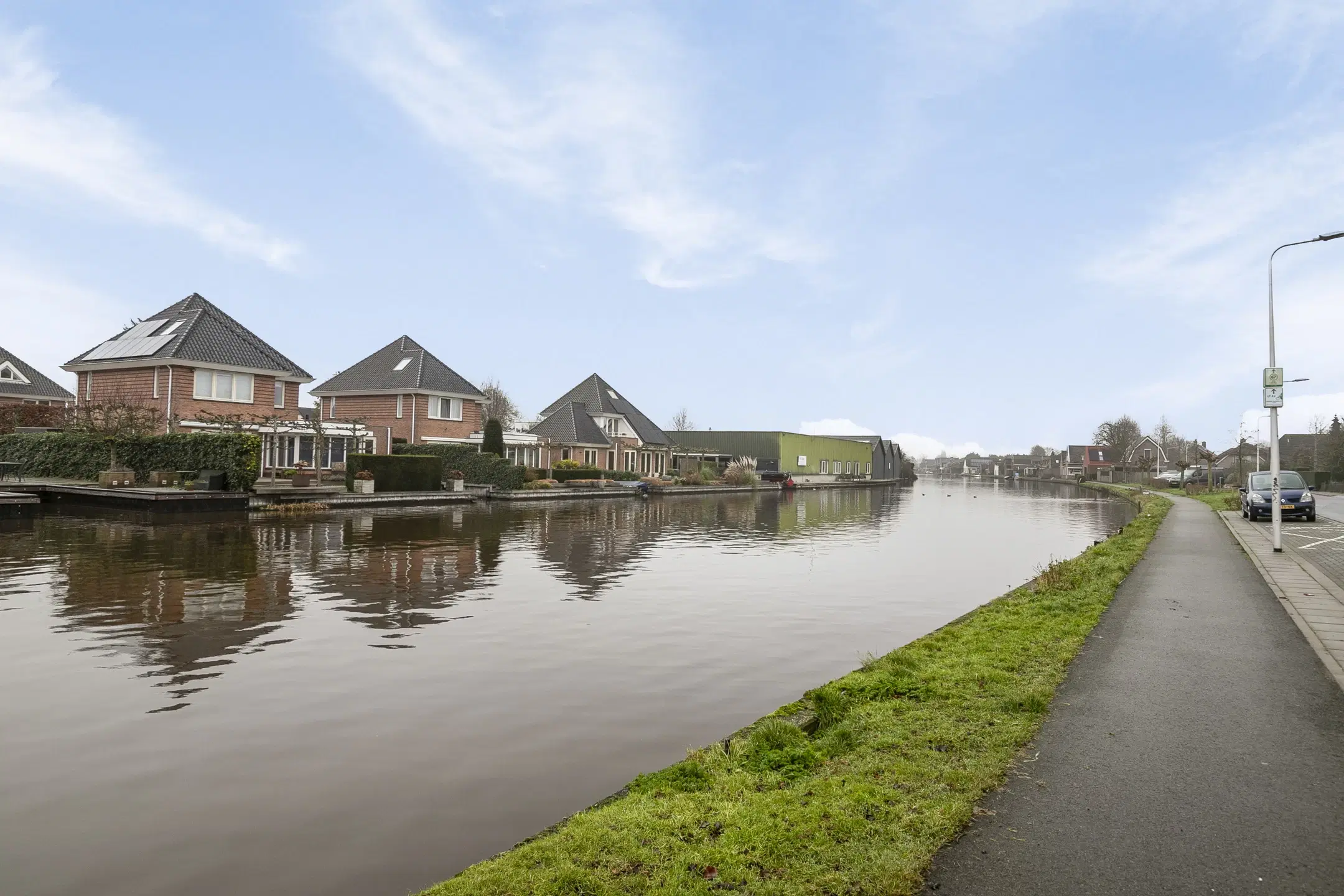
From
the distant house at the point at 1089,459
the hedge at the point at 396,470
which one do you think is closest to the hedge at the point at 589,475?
the hedge at the point at 396,470

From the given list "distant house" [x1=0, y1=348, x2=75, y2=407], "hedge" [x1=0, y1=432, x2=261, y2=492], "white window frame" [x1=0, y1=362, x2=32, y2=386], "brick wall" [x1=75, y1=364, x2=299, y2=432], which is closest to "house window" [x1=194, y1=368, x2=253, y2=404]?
"brick wall" [x1=75, y1=364, x2=299, y2=432]

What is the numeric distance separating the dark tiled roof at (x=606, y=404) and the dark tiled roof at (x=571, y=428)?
349cm

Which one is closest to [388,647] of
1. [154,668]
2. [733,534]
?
→ [154,668]

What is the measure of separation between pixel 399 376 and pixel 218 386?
488 inches

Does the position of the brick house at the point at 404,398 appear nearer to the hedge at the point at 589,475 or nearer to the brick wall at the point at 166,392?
the hedge at the point at 589,475

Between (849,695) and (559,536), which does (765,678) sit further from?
(559,536)

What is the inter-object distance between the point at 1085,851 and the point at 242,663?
870 cm

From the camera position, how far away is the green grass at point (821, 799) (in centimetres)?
435

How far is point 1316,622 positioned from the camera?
37.2ft

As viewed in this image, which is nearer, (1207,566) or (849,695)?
(849,695)

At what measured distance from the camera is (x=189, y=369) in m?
39.5

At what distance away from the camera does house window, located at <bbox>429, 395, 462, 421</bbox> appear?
169ft

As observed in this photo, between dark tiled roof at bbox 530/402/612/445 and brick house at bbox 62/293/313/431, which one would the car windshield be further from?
brick house at bbox 62/293/313/431

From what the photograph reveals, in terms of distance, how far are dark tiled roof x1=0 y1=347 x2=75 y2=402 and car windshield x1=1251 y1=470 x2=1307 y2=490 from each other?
2765 inches
